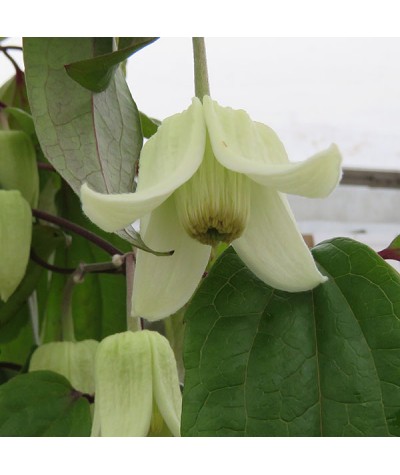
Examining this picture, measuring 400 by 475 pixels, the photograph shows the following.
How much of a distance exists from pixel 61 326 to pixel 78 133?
168 mm

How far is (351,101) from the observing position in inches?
48.8

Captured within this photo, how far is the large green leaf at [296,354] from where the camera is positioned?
0.86 ft

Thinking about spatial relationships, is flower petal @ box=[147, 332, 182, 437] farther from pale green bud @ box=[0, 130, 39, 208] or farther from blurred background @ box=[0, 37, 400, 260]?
blurred background @ box=[0, 37, 400, 260]

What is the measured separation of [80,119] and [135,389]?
114 mm

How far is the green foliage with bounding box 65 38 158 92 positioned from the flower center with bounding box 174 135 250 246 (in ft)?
0.16

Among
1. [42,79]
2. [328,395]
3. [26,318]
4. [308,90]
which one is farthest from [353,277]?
[308,90]

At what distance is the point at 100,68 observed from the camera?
0.94 ft

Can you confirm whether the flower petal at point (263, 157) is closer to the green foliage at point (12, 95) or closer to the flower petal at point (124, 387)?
the flower petal at point (124, 387)

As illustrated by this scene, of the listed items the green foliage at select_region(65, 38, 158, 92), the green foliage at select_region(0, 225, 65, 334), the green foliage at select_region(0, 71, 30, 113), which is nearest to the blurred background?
the green foliage at select_region(0, 71, 30, 113)

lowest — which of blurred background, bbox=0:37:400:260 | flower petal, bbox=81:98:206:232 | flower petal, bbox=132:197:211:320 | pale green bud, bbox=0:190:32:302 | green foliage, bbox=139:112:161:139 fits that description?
blurred background, bbox=0:37:400:260

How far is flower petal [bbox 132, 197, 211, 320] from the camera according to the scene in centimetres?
28

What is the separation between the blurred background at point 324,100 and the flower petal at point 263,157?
42 cm

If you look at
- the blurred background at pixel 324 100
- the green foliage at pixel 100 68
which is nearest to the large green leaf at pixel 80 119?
the green foliage at pixel 100 68

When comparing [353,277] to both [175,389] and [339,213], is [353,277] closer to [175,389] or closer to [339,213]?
[175,389]
